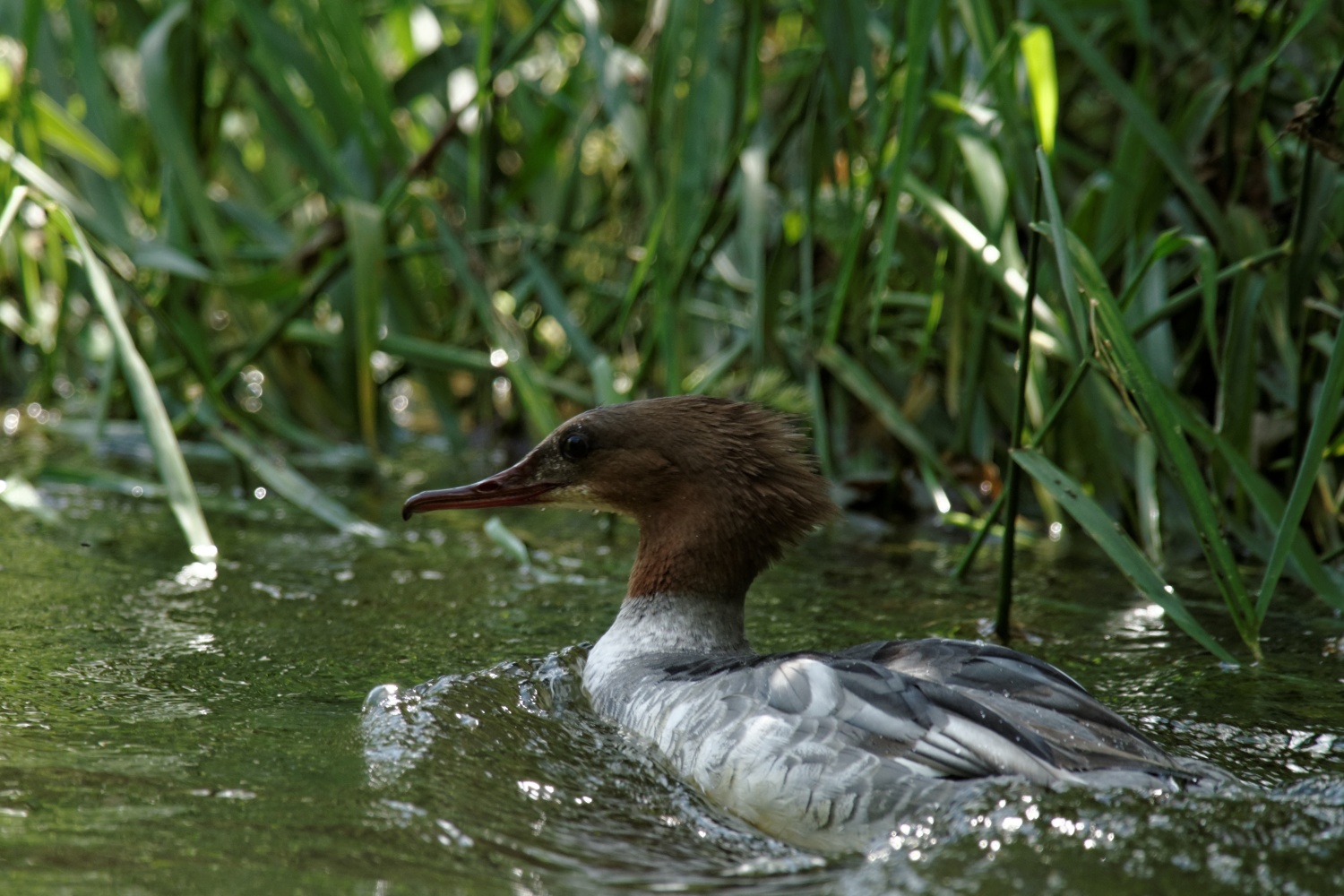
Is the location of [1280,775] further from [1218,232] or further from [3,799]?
[3,799]

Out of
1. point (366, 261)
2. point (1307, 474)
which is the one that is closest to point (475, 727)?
point (1307, 474)

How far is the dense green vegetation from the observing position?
4023 millimetres

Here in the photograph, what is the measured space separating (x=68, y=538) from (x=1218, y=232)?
3.71 m

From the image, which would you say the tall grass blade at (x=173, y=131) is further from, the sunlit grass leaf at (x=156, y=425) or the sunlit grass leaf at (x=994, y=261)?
the sunlit grass leaf at (x=994, y=261)

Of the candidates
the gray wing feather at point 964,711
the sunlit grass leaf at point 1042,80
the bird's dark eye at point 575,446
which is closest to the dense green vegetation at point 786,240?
the sunlit grass leaf at point 1042,80

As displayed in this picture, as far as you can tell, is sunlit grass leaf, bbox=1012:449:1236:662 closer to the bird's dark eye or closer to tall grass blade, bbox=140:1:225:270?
the bird's dark eye

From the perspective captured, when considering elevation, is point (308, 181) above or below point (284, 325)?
above

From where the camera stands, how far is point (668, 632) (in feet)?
12.1

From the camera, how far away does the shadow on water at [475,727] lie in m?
2.44

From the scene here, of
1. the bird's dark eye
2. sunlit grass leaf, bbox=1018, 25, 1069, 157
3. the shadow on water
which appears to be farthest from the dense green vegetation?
the bird's dark eye

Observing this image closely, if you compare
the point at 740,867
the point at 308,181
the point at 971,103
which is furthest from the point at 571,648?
the point at 308,181

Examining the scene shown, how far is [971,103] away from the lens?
14.5ft

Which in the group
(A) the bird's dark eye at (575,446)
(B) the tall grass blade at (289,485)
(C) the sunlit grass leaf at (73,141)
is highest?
(C) the sunlit grass leaf at (73,141)

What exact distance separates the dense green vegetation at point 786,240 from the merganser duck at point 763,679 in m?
0.54
